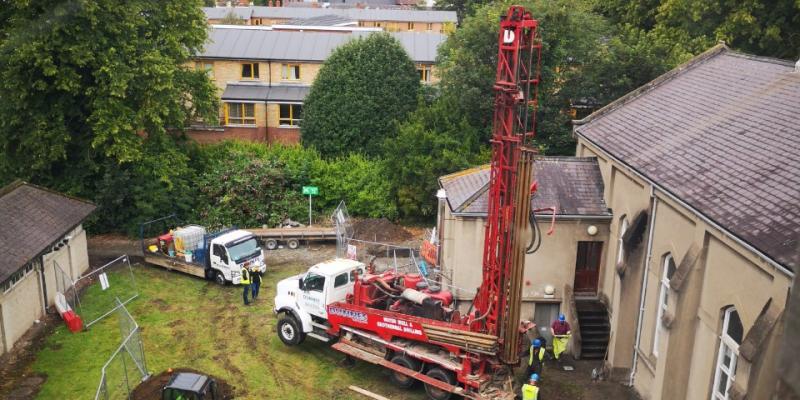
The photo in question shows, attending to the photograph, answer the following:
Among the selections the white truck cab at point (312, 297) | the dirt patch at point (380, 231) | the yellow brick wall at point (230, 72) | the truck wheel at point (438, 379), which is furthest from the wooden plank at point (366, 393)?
the yellow brick wall at point (230, 72)

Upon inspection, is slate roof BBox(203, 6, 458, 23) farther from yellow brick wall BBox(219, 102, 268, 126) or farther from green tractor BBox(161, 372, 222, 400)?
green tractor BBox(161, 372, 222, 400)

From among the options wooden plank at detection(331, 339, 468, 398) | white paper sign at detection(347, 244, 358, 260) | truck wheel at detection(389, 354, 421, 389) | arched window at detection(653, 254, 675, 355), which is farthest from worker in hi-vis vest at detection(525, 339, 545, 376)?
white paper sign at detection(347, 244, 358, 260)

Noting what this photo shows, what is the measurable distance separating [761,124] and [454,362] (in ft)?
34.1

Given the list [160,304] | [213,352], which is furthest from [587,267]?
[160,304]

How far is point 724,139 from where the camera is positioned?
63.3 ft

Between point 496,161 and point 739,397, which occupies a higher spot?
point 496,161

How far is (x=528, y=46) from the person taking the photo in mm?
17656

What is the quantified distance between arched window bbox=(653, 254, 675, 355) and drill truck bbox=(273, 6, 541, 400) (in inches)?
163

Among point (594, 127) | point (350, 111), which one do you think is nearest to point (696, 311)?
point (594, 127)

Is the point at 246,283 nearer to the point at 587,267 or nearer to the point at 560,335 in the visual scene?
the point at 560,335

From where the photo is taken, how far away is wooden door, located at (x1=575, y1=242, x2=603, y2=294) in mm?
24375

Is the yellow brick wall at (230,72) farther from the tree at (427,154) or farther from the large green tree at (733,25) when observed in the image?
the large green tree at (733,25)

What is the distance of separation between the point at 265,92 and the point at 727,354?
35.8 metres

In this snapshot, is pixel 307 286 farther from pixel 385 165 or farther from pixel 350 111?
pixel 350 111
